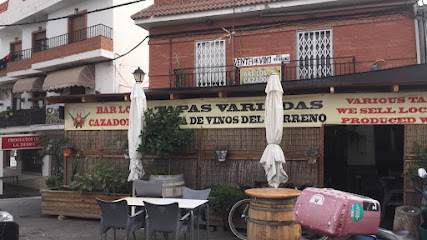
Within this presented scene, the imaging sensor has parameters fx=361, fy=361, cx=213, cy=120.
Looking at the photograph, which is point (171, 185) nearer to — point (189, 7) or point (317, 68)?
point (317, 68)

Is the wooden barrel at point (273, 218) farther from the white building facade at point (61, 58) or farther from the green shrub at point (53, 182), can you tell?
the white building facade at point (61, 58)

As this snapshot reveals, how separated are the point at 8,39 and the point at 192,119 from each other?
1932cm

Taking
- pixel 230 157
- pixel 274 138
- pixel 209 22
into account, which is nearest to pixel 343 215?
pixel 274 138

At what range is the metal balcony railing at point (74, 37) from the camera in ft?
55.9

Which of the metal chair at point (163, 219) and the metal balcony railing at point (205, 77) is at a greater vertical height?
the metal balcony railing at point (205, 77)

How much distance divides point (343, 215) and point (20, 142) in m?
14.2

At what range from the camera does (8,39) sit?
2319 cm

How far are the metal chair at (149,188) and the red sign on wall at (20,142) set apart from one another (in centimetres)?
901

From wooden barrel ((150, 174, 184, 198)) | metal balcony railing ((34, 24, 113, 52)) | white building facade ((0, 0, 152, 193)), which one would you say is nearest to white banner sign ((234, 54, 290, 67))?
wooden barrel ((150, 174, 184, 198))

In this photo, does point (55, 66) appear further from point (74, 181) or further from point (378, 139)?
point (378, 139)

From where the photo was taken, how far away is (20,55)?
2120 centimetres

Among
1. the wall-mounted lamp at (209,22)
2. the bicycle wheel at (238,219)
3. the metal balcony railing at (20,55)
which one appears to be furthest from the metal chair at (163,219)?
the metal balcony railing at (20,55)

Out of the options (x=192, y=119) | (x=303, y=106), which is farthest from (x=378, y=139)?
(x=192, y=119)

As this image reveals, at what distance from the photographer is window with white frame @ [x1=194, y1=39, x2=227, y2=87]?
12.5 meters
